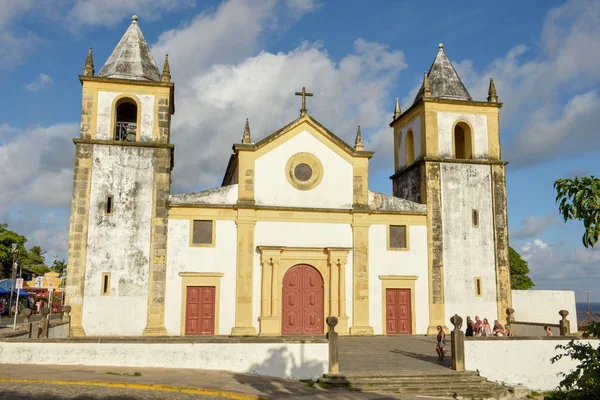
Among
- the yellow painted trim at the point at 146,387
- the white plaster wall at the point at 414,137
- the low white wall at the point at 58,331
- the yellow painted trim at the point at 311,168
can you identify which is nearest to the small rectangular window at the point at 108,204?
the low white wall at the point at 58,331

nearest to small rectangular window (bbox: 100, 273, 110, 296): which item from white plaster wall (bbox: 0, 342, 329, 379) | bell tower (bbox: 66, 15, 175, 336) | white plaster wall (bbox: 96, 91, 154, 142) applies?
bell tower (bbox: 66, 15, 175, 336)

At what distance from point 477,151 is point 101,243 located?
16.8 m

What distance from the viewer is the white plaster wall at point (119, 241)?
21672mm

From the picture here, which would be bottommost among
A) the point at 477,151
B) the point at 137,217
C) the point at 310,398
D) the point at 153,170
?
the point at 310,398

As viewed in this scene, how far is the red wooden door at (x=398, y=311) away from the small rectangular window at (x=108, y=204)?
11788mm

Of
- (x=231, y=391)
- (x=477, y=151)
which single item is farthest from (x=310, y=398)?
(x=477, y=151)

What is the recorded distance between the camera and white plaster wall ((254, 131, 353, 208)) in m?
24.0

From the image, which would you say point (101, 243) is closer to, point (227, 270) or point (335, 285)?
point (227, 270)

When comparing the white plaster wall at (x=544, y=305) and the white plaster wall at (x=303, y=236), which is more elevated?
the white plaster wall at (x=303, y=236)

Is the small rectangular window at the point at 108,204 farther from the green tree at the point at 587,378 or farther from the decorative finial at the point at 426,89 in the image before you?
the green tree at the point at 587,378

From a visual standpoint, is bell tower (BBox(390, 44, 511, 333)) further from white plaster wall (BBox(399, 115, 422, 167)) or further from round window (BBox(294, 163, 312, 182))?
round window (BBox(294, 163, 312, 182))

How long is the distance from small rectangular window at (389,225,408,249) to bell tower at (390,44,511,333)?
43.5 inches

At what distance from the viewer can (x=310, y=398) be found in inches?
487

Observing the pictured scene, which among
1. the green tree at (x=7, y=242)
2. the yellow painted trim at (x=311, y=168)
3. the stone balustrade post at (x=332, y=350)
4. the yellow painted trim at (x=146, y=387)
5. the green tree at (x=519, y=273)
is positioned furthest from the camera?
the green tree at (x=7, y=242)
